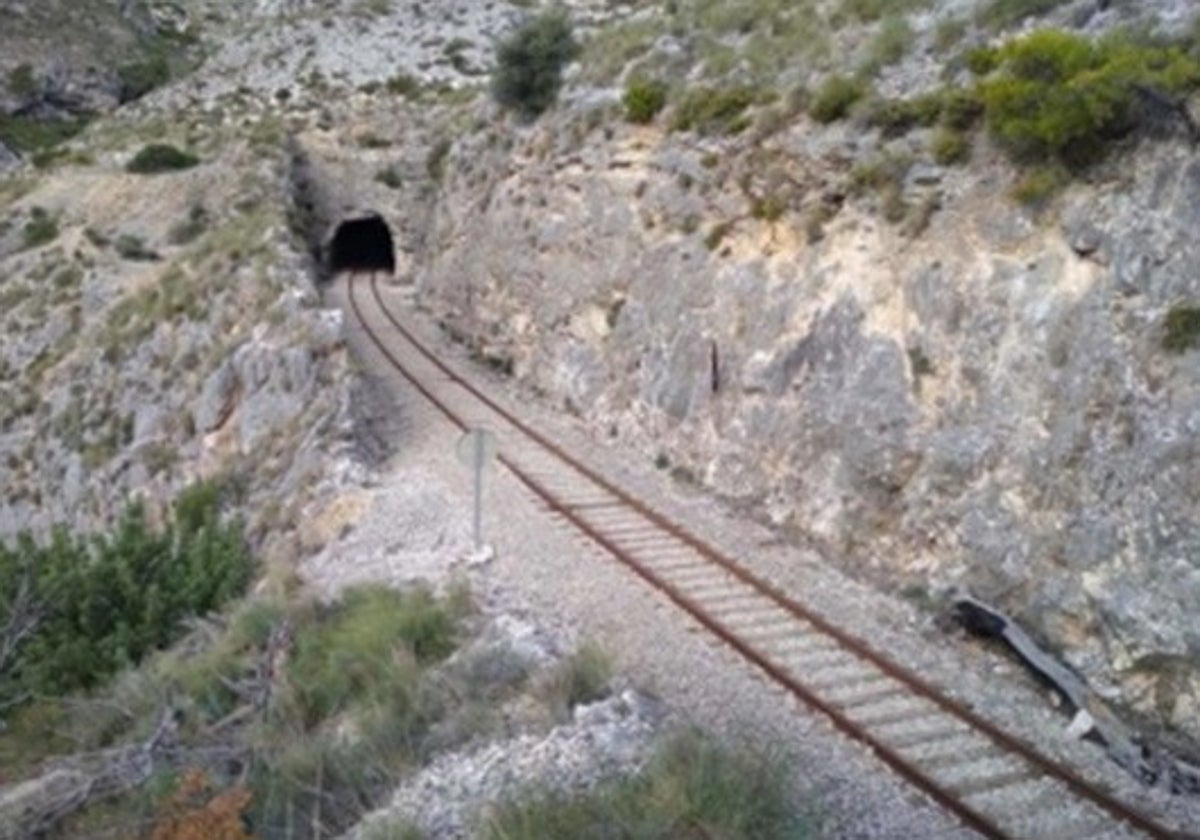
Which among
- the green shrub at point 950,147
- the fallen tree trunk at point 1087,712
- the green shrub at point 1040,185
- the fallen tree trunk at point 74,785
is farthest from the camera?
the green shrub at point 950,147

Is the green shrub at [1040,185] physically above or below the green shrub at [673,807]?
above

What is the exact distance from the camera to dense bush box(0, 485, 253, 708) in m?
15.7

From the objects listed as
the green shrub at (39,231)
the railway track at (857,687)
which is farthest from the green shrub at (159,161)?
the railway track at (857,687)

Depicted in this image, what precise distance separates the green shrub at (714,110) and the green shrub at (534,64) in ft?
25.6

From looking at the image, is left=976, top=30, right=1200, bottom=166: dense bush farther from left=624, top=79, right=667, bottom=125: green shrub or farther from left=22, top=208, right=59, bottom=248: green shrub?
left=22, top=208, right=59, bottom=248: green shrub

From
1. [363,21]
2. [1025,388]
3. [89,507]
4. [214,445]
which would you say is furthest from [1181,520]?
[363,21]

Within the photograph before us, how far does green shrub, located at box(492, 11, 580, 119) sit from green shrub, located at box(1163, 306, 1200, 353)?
1975 centimetres

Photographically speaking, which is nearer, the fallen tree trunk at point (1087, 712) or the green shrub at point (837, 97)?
the fallen tree trunk at point (1087, 712)

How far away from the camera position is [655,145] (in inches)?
899

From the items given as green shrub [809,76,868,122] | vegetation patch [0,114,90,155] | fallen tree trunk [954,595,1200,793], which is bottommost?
fallen tree trunk [954,595,1200,793]

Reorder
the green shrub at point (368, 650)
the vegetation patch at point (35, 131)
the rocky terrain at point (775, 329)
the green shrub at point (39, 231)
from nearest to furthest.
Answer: the green shrub at point (368, 650) → the rocky terrain at point (775, 329) → the green shrub at point (39, 231) → the vegetation patch at point (35, 131)

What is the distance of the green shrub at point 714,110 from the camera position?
67.5 ft

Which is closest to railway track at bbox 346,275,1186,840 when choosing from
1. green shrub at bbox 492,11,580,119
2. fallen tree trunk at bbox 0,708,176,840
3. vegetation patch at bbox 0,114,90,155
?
fallen tree trunk at bbox 0,708,176,840

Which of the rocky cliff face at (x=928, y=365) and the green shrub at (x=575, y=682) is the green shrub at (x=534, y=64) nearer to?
the rocky cliff face at (x=928, y=365)
